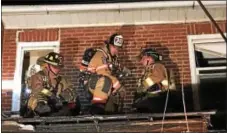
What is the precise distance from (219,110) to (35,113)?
1.41 meters

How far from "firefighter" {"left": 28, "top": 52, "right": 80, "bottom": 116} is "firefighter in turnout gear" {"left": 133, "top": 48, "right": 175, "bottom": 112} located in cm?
48

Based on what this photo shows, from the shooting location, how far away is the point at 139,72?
444 cm

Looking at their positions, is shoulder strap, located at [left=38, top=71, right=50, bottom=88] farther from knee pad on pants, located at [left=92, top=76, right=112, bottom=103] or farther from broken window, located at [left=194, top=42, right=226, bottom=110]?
broken window, located at [left=194, top=42, right=226, bottom=110]

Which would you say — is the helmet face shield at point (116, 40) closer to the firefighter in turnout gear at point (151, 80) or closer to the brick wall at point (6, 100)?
the firefighter in turnout gear at point (151, 80)

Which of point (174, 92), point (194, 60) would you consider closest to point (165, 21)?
point (194, 60)

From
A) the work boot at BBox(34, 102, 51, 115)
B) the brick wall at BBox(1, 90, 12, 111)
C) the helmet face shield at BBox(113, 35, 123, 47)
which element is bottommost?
the work boot at BBox(34, 102, 51, 115)

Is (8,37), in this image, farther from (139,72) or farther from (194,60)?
(194,60)

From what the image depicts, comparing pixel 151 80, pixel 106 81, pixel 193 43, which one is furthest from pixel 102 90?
pixel 193 43

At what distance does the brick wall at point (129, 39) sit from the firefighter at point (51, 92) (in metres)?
0.24

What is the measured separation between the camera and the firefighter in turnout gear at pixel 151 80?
4.09 metres

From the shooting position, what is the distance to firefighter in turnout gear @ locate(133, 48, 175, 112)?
4094mm

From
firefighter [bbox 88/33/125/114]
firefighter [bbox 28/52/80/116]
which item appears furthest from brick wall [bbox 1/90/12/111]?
firefighter [bbox 88/33/125/114]

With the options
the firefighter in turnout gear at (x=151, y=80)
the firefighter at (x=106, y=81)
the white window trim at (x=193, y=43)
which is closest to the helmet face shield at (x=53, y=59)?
the firefighter at (x=106, y=81)

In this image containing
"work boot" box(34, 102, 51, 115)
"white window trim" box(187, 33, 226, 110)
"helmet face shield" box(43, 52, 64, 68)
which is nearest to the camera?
"work boot" box(34, 102, 51, 115)
